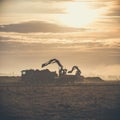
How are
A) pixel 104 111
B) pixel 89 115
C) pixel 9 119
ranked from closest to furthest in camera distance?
pixel 9 119, pixel 89 115, pixel 104 111

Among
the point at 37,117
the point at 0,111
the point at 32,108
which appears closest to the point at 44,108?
the point at 32,108

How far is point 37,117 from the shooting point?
108188mm

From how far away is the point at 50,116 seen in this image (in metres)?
110

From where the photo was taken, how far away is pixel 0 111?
120 m

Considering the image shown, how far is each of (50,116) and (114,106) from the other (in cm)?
2695

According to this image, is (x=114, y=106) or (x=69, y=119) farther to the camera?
(x=114, y=106)

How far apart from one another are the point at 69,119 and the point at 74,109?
19.9m

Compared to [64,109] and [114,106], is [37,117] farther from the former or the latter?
[114,106]

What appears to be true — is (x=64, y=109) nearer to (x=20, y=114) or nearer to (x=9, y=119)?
(x=20, y=114)

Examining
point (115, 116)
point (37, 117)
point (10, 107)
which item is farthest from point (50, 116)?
point (10, 107)

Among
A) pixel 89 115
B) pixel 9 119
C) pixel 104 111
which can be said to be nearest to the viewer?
pixel 9 119

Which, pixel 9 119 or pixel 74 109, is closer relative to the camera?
pixel 9 119

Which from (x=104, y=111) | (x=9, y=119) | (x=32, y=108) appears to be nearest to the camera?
(x=9, y=119)

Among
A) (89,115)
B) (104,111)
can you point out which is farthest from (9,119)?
(104,111)
